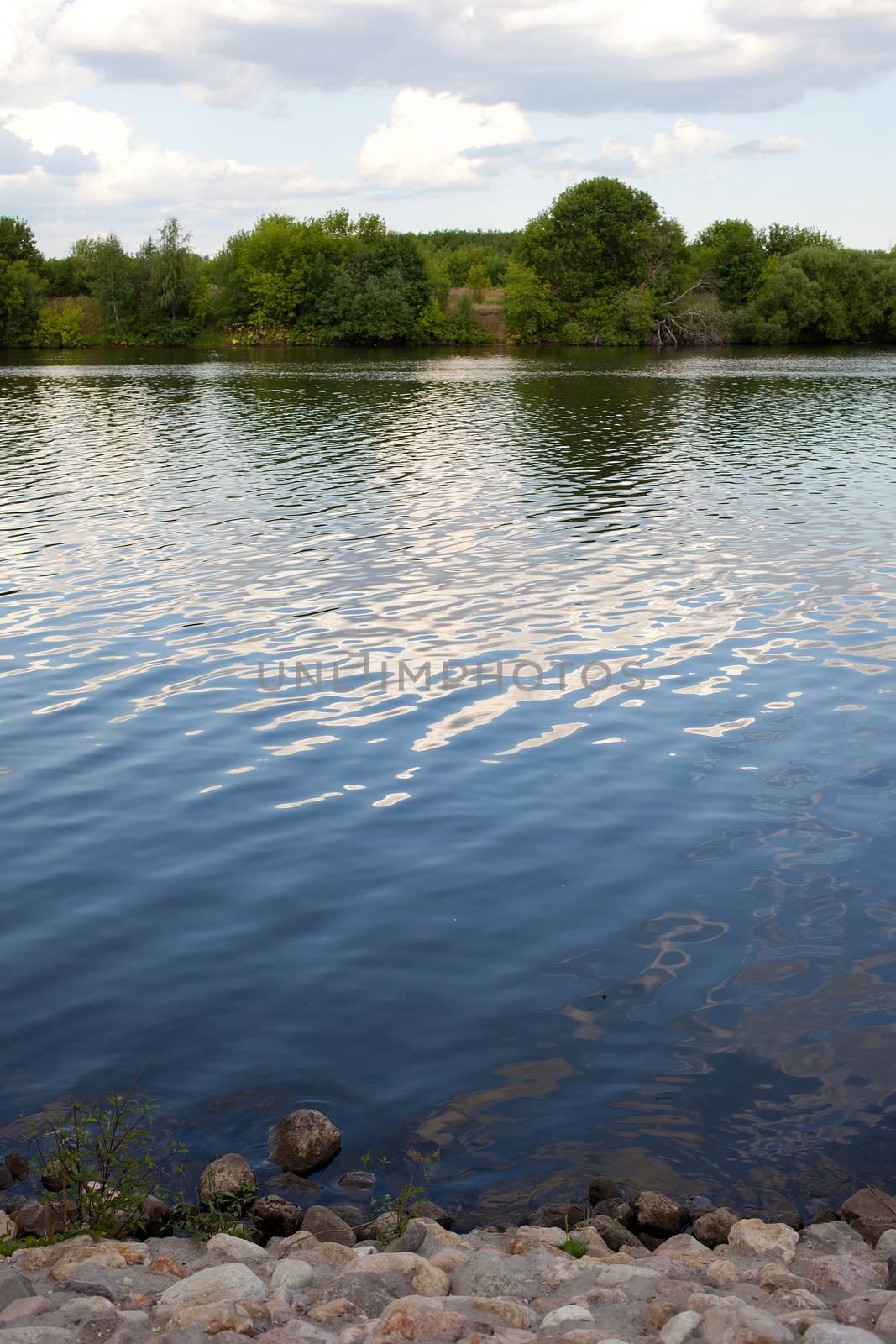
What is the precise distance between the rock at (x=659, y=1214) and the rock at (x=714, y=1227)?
4.7 inches

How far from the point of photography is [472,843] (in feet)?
37.2

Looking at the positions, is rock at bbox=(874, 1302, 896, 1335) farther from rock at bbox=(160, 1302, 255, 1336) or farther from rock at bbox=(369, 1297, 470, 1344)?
rock at bbox=(160, 1302, 255, 1336)

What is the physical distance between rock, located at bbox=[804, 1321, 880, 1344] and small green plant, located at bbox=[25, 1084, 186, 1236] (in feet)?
11.6

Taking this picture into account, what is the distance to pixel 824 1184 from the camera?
6891 mm

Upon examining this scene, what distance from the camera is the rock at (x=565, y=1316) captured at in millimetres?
5156

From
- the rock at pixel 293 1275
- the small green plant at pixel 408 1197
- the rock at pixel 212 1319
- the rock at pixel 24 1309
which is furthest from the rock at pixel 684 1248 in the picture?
the rock at pixel 24 1309

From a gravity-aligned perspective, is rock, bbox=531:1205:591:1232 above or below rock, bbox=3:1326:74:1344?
below

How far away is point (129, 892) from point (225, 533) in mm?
17444

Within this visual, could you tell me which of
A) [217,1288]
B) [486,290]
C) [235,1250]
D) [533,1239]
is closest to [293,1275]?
[217,1288]

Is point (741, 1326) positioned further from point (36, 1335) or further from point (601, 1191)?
point (36, 1335)

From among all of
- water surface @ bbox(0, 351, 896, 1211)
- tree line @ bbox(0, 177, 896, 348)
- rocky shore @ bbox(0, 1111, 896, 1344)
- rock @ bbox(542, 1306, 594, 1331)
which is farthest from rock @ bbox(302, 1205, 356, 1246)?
tree line @ bbox(0, 177, 896, 348)

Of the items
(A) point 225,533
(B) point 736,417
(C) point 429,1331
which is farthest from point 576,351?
(C) point 429,1331

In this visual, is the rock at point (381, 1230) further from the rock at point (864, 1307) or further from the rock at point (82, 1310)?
the rock at point (864, 1307)

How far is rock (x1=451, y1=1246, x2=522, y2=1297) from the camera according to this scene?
5.52 m
